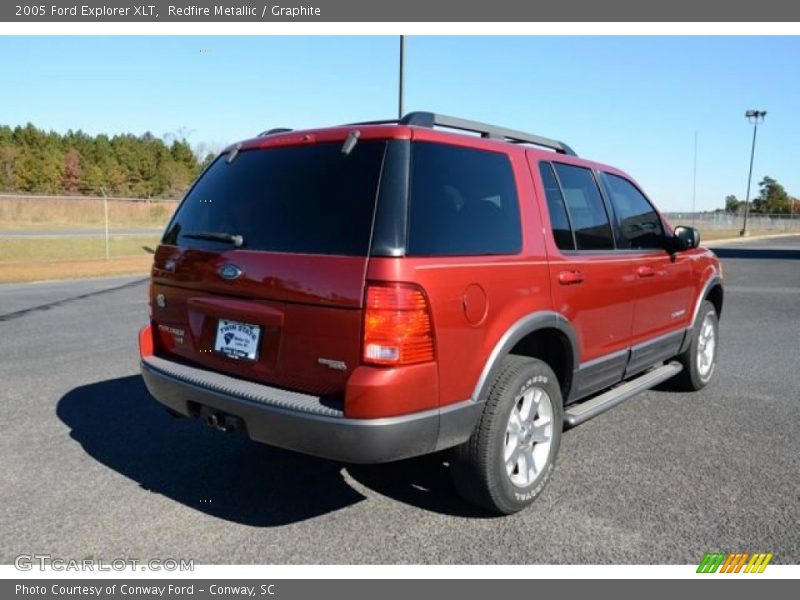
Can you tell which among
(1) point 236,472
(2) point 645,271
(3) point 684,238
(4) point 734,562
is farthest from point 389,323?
(3) point 684,238

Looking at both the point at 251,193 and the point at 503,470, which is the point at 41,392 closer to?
the point at 251,193

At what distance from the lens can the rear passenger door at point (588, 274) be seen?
3602 mm

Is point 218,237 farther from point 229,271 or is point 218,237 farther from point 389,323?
point 389,323

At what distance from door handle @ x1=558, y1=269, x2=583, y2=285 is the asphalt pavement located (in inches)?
45.6

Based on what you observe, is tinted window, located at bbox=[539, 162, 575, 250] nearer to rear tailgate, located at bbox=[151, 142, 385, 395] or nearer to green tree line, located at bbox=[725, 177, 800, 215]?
rear tailgate, located at bbox=[151, 142, 385, 395]

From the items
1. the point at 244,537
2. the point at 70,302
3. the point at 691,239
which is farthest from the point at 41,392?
the point at 70,302

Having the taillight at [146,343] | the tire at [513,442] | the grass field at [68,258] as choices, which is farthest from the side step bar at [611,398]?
the grass field at [68,258]

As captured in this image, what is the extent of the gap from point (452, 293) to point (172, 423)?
2745 millimetres

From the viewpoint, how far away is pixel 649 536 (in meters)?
3.04

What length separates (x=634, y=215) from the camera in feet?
15.2

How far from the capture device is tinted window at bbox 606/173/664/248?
4.43m

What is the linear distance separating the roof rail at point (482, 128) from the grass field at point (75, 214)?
3720cm

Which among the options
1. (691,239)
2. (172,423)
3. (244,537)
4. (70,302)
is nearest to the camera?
(244,537)

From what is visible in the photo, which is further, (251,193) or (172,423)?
(172,423)
